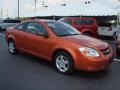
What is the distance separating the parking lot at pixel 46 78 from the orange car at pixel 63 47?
12.3 inches

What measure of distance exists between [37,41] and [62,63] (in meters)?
1.28

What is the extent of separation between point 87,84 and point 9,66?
2.75 m

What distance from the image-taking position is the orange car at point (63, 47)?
677cm

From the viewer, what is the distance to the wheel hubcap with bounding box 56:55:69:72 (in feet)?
23.4

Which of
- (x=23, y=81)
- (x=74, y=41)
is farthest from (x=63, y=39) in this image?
(x=23, y=81)

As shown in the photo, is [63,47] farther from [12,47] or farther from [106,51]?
[12,47]

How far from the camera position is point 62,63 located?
23.7 ft

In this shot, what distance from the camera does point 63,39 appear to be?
7324mm

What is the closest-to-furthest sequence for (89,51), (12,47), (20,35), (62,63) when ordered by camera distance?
1. (89,51)
2. (62,63)
3. (20,35)
4. (12,47)

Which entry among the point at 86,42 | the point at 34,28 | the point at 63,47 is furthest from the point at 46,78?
the point at 34,28

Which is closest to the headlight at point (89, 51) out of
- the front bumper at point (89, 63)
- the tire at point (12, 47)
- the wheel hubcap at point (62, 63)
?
the front bumper at point (89, 63)

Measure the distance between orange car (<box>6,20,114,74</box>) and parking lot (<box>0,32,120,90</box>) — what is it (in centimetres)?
31

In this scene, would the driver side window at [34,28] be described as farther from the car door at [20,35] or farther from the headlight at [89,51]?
→ the headlight at [89,51]

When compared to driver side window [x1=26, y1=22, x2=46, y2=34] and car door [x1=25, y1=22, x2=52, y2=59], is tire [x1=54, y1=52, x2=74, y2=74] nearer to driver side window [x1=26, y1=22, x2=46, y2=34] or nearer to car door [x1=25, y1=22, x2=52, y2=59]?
car door [x1=25, y1=22, x2=52, y2=59]
